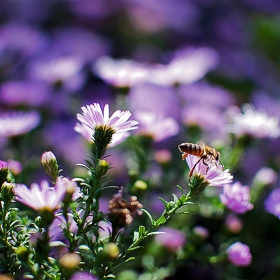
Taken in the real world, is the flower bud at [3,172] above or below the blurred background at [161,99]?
above

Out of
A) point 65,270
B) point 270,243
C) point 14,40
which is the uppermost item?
point 65,270

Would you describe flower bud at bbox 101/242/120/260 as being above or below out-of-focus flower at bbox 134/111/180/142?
above

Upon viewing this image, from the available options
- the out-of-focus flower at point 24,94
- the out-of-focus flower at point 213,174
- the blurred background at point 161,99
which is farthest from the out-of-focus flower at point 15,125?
the out-of-focus flower at point 213,174

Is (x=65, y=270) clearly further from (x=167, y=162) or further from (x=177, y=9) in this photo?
(x=177, y=9)

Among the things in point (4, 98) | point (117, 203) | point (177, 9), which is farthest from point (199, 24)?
point (117, 203)

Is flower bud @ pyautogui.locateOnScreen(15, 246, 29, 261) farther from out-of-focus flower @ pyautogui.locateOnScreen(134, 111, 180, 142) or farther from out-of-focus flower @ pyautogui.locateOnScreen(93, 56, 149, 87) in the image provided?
out-of-focus flower @ pyautogui.locateOnScreen(93, 56, 149, 87)

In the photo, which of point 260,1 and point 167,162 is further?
point 260,1

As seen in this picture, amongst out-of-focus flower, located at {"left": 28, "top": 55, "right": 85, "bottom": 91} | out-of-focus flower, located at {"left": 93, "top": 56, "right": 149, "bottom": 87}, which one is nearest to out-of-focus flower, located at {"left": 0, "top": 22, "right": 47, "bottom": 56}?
out-of-focus flower, located at {"left": 28, "top": 55, "right": 85, "bottom": 91}

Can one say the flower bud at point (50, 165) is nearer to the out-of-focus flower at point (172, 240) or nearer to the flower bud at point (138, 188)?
the flower bud at point (138, 188)

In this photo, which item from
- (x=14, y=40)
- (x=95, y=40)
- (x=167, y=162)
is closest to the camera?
(x=167, y=162)
